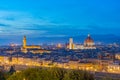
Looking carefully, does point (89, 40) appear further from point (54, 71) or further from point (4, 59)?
point (54, 71)

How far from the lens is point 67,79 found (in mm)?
25141

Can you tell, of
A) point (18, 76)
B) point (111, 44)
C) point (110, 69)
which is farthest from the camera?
point (111, 44)

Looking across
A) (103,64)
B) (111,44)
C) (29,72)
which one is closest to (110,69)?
(103,64)

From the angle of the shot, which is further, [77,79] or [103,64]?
[103,64]

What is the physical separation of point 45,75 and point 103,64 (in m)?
54.6

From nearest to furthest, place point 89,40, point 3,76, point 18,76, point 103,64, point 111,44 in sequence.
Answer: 1. point 18,76
2. point 3,76
3. point 103,64
4. point 89,40
5. point 111,44

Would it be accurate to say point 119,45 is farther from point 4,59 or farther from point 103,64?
point 103,64

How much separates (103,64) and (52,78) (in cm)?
5500

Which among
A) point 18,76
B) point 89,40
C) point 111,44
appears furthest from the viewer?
point 111,44

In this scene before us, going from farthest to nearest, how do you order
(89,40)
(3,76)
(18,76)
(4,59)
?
(89,40)
(4,59)
(3,76)
(18,76)

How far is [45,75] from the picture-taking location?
86.2 feet

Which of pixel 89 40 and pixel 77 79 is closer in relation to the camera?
pixel 77 79

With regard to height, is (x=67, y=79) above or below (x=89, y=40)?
below

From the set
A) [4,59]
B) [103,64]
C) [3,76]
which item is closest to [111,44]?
[4,59]
